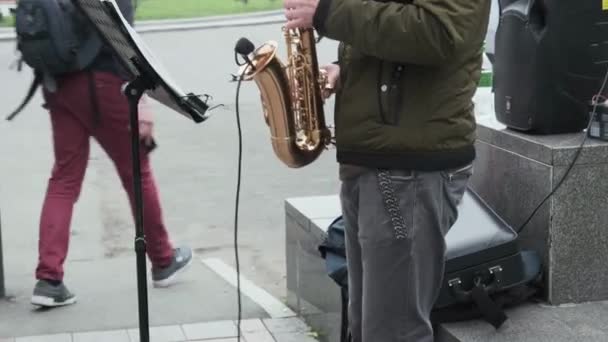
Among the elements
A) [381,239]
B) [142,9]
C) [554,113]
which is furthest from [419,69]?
[142,9]

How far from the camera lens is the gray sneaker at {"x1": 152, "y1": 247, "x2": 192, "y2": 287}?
5.59 meters

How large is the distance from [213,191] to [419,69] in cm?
510

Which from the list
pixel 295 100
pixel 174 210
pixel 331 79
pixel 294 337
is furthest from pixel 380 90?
pixel 174 210

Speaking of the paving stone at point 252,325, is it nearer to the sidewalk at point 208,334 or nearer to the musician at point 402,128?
the sidewalk at point 208,334

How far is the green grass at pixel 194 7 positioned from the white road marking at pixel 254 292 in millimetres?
17650

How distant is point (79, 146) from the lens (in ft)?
17.5

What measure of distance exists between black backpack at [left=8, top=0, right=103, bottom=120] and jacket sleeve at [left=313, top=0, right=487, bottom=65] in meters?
2.36

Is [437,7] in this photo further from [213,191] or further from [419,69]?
[213,191]

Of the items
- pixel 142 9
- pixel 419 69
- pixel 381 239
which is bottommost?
pixel 142 9

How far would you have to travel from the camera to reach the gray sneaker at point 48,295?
5270 millimetres

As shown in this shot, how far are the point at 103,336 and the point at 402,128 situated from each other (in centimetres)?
243

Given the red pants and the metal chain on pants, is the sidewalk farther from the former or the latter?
the metal chain on pants

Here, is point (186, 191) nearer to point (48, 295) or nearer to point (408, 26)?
point (48, 295)

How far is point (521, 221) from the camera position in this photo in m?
4.04
